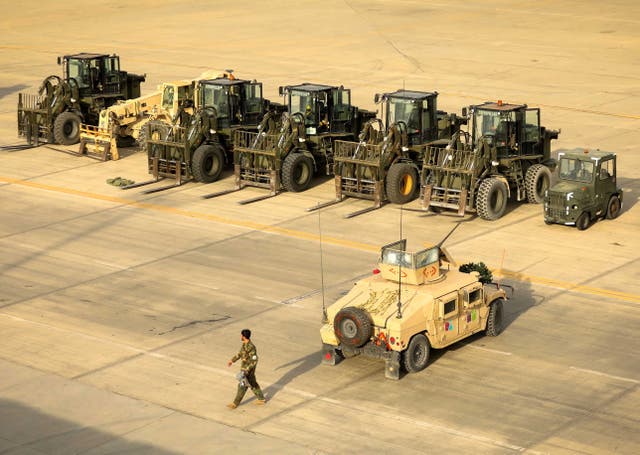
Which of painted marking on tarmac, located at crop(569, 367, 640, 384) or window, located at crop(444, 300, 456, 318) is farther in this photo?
window, located at crop(444, 300, 456, 318)

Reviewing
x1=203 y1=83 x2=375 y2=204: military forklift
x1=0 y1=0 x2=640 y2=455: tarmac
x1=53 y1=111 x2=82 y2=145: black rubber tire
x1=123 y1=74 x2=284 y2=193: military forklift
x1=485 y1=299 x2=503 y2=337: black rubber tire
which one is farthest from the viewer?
x1=53 y1=111 x2=82 y2=145: black rubber tire

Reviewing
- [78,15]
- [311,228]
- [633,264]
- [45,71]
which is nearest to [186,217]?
[311,228]

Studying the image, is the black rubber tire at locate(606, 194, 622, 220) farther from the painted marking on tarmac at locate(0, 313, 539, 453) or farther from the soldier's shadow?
the painted marking on tarmac at locate(0, 313, 539, 453)

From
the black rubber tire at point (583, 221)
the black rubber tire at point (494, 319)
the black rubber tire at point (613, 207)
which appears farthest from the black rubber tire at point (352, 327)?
the black rubber tire at point (613, 207)

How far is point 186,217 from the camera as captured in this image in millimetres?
32312

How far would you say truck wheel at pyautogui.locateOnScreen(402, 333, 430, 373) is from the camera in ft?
70.7

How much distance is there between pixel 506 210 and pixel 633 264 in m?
5.20

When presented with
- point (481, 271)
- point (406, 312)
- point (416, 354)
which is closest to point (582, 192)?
point (481, 271)

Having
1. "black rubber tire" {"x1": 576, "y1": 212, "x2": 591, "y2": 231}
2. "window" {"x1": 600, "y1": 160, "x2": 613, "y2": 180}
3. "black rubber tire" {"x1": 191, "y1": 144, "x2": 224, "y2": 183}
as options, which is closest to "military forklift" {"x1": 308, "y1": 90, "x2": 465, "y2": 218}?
"black rubber tire" {"x1": 191, "y1": 144, "x2": 224, "y2": 183}

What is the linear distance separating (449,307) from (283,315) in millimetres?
4012

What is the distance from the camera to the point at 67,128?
40.6 metres

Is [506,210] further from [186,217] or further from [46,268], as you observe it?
[46,268]

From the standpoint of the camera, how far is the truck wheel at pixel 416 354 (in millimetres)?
21562

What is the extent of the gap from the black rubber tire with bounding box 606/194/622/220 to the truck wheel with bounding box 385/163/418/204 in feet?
16.7
